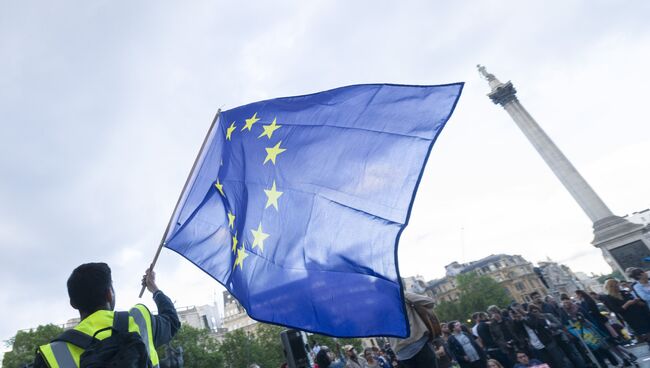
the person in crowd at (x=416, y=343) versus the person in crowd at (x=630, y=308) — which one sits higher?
the person in crowd at (x=416, y=343)

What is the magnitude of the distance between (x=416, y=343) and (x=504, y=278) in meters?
104

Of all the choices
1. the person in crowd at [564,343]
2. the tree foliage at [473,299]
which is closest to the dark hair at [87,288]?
the person in crowd at [564,343]

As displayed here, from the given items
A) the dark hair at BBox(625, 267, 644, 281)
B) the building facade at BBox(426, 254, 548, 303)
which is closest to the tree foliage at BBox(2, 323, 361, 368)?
the dark hair at BBox(625, 267, 644, 281)

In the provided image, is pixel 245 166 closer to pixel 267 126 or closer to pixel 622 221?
pixel 267 126

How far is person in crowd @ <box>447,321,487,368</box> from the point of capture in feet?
30.3

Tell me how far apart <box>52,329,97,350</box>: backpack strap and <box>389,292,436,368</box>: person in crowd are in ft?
8.81

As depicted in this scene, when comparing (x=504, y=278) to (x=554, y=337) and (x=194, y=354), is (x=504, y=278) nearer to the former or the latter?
(x=194, y=354)

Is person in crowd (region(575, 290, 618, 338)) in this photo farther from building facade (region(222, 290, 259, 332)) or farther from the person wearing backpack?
building facade (region(222, 290, 259, 332))

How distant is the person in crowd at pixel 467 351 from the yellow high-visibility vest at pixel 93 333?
8549 millimetres

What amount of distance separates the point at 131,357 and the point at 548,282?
16032 millimetres

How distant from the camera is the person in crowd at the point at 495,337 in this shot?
9.98 metres

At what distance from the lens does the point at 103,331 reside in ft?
7.75

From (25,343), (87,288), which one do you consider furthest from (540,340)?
(25,343)

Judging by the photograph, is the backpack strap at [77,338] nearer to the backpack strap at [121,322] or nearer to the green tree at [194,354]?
the backpack strap at [121,322]
